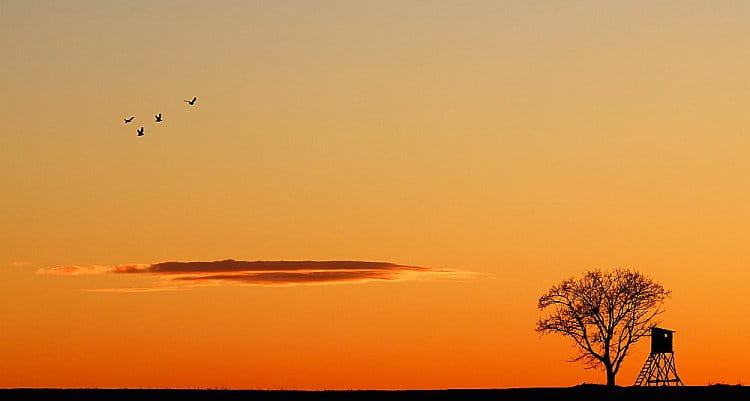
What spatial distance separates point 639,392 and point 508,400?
15.9 meters

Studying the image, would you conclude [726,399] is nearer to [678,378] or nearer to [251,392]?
[678,378]

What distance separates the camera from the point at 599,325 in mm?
178375

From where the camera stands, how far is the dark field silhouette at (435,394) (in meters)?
140

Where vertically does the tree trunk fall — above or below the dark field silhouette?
above

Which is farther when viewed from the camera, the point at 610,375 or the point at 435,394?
the point at 610,375

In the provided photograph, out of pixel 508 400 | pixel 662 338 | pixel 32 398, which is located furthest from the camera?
pixel 662 338

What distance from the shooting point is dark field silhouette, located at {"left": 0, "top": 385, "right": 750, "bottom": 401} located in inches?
5497

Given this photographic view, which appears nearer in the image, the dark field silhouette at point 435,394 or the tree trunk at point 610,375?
the dark field silhouette at point 435,394

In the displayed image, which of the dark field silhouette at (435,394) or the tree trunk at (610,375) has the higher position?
the tree trunk at (610,375)

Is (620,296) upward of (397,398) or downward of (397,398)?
upward

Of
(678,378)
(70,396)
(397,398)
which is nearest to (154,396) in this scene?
(70,396)

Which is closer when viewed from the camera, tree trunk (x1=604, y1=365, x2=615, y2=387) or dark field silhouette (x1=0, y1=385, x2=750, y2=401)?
dark field silhouette (x1=0, y1=385, x2=750, y2=401)

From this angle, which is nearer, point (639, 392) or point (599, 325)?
point (639, 392)

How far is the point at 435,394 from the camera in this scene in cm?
14962
